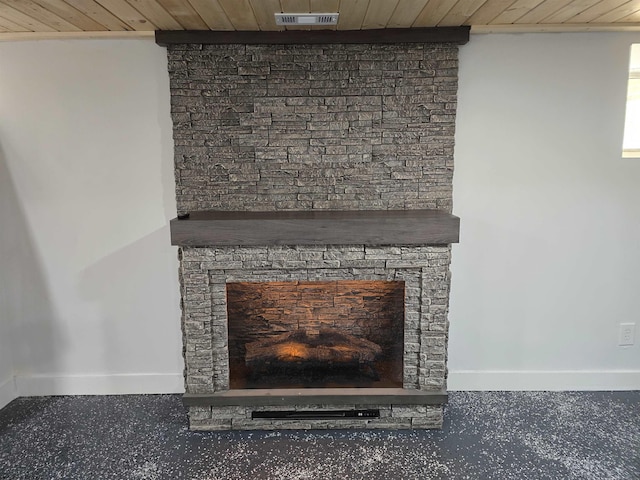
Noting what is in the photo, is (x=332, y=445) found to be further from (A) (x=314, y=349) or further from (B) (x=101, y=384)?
(B) (x=101, y=384)

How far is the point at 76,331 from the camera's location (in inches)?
101

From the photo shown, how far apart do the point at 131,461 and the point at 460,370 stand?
1.81 meters

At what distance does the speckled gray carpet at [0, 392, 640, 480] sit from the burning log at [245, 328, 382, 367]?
0.36m

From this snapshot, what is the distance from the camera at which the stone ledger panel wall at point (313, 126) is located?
2299mm

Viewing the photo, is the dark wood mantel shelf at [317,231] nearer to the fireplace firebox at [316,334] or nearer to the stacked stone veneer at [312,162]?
the stacked stone veneer at [312,162]

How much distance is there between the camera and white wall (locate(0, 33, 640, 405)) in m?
2.37

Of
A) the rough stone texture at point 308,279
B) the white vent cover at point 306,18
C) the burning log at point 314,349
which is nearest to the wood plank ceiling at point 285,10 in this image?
the white vent cover at point 306,18

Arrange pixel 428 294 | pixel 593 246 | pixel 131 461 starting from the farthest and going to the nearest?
pixel 593 246 → pixel 428 294 → pixel 131 461

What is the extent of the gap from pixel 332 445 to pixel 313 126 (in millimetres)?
1623

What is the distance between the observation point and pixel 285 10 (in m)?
1.92

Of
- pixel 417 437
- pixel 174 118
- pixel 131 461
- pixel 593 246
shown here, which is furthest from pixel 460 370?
pixel 174 118

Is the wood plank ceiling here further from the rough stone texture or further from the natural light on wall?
the rough stone texture

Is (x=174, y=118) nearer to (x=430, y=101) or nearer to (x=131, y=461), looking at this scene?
(x=430, y=101)

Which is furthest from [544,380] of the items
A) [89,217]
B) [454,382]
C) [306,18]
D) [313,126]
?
[89,217]
